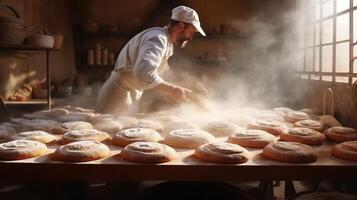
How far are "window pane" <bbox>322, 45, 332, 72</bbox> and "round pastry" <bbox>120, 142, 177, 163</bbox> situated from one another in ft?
9.91

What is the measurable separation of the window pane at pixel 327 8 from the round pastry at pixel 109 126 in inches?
123

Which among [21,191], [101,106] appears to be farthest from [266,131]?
[21,191]

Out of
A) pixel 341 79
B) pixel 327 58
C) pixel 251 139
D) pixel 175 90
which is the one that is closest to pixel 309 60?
pixel 327 58

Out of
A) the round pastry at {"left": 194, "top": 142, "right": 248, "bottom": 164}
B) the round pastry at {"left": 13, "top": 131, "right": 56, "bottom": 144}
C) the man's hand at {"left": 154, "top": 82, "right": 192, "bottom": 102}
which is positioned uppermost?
the man's hand at {"left": 154, "top": 82, "right": 192, "bottom": 102}

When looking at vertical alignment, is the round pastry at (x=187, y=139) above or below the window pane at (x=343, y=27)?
below

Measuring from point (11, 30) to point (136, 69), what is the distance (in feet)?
6.37

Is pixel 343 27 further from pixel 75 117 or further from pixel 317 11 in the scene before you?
pixel 75 117

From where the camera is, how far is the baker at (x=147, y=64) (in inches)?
Answer: 127

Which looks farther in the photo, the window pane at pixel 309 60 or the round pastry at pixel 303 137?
the window pane at pixel 309 60

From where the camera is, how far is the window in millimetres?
3449

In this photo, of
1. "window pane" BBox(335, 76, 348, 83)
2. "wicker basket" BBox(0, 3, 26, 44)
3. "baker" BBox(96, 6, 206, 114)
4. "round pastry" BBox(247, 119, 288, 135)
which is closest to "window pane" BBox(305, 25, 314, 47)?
"window pane" BBox(335, 76, 348, 83)

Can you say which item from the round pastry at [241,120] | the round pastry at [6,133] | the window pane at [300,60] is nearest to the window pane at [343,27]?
the window pane at [300,60]

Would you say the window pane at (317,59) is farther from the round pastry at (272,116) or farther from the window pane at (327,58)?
the round pastry at (272,116)

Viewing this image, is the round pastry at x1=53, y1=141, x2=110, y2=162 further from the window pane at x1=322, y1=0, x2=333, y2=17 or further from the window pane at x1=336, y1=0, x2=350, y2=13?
the window pane at x1=322, y1=0, x2=333, y2=17
